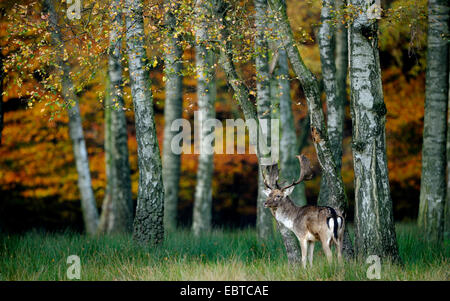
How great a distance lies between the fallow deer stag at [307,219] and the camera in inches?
307

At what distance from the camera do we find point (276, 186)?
8562 mm

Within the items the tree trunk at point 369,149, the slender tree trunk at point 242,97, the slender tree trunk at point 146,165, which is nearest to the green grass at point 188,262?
the slender tree trunk at point 242,97

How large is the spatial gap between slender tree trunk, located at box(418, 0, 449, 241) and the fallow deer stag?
14.6ft

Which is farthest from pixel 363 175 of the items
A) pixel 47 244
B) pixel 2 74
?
pixel 2 74

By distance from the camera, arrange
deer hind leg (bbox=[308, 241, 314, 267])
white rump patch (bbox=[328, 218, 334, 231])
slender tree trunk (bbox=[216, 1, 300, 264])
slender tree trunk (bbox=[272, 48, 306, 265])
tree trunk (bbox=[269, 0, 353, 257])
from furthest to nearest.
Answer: slender tree trunk (bbox=[272, 48, 306, 265]), slender tree trunk (bbox=[216, 1, 300, 264]), tree trunk (bbox=[269, 0, 353, 257]), deer hind leg (bbox=[308, 241, 314, 267]), white rump patch (bbox=[328, 218, 334, 231])

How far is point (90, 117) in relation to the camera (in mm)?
20188

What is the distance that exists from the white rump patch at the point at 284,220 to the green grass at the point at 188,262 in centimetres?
59

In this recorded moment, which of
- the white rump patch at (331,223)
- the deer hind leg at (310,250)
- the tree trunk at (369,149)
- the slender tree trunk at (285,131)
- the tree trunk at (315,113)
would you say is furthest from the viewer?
the slender tree trunk at (285,131)

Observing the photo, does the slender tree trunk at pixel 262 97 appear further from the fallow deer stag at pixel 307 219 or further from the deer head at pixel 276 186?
the fallow deer stag at pixel 307 219

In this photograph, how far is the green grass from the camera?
7.43 metres

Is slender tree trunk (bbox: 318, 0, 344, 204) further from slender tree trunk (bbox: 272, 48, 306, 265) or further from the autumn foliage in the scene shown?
the autumn foliage

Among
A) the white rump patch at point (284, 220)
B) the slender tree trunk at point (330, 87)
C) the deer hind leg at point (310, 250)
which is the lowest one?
the deer hind leg at point (310, 250)

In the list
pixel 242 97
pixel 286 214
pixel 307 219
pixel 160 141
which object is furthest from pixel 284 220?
pixel 160 141

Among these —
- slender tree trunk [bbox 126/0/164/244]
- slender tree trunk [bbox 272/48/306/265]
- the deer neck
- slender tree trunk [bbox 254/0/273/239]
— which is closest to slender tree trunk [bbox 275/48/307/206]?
slender tree trunk [bbox 272/48/306/265]
